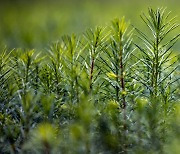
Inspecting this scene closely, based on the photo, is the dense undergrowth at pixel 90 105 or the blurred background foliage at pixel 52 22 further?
the blurred background foliage at pixel 52 22

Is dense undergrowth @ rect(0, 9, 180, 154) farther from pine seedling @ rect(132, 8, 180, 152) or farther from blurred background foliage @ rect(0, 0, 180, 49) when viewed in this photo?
blurred background foliage @ rect(0, 0, 180, 49)

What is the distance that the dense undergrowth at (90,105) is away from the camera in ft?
1.42

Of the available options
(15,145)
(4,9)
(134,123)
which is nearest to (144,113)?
(134,123)

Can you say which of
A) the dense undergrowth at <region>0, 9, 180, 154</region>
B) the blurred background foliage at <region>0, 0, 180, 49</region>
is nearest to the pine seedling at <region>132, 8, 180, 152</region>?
the dense undergrowth at <region>0, 9, 180, 154</region>

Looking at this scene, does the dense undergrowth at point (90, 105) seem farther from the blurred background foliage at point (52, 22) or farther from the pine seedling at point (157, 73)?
the blurred background foliage at point (52, 22)

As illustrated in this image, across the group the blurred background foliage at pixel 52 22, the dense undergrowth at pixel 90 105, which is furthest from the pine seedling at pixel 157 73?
the blurred background foliage at pixel 52 22

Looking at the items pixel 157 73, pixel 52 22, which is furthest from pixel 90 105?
pixel 52 22

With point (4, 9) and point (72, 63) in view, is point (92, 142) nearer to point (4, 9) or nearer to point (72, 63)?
point (72, 63)

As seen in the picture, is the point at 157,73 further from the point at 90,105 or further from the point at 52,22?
the point at 52,22

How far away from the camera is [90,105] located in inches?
17.2

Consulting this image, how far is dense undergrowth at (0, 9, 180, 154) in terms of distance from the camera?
434mm

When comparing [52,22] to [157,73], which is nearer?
Answer: [157,73]

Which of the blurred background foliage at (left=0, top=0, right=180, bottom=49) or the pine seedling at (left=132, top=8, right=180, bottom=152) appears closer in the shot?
the pine seedling at (left=132, top=8, right=180, bottom=152)

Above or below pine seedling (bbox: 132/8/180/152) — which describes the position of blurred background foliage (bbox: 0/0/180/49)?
above
